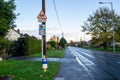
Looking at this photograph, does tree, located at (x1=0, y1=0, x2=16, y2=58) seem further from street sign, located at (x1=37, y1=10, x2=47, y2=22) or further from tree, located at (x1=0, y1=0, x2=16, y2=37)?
street sign, located at (x1=37, y1=10, x2=47, y2=22)

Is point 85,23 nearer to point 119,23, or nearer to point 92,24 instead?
point 92,24

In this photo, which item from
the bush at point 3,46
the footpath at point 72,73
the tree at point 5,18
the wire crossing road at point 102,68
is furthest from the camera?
the tree at point 5,18

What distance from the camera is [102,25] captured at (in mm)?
72500

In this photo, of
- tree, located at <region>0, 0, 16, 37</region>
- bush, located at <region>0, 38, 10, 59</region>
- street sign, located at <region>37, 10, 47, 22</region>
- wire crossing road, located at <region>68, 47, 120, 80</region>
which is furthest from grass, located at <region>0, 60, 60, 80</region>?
tree, located at <region>0, 0, 16, 37</region>

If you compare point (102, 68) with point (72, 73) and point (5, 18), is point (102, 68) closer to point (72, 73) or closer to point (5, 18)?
point (72, 73)

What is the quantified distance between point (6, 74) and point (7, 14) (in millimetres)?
14841

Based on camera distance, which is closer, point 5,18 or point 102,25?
point 5,18

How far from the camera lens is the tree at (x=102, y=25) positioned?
70.8m

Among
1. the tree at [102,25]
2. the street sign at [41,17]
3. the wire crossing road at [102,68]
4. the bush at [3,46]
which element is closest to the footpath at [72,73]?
the wire crossing road at [102,68]

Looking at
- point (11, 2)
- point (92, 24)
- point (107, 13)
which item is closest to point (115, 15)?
point (107, 13)

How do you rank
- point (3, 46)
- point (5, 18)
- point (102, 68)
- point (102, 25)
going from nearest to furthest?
1. point (102, 68)
2. point (3, 46)
3. point (5, 18)
4. point (102, 25)

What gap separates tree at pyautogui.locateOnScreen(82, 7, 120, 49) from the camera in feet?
232

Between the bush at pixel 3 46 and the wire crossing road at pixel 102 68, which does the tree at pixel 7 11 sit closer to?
the bush at pixel 3 46

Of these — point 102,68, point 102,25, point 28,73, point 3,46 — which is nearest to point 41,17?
point 28,73
